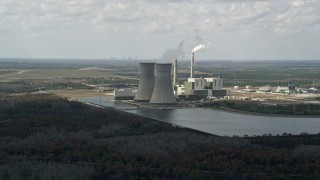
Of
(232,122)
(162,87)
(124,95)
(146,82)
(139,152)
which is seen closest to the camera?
(139,152)

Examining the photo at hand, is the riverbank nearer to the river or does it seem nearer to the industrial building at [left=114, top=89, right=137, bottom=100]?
the river

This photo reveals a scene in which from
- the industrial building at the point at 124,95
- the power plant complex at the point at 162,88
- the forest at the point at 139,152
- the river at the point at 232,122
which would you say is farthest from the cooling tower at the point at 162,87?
the forest at the point at 139,152

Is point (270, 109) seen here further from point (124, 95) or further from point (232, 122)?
point (124, 95)

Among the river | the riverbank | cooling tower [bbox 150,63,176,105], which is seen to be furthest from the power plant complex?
the riverbank

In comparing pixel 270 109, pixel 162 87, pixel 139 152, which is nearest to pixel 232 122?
pixel 270 109

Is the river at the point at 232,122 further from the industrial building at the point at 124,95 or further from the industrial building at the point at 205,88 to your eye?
the industrial building at the point at 205,88

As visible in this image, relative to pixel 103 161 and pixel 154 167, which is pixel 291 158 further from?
pixel 103 161

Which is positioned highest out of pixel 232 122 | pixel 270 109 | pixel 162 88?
pixel 162 88
